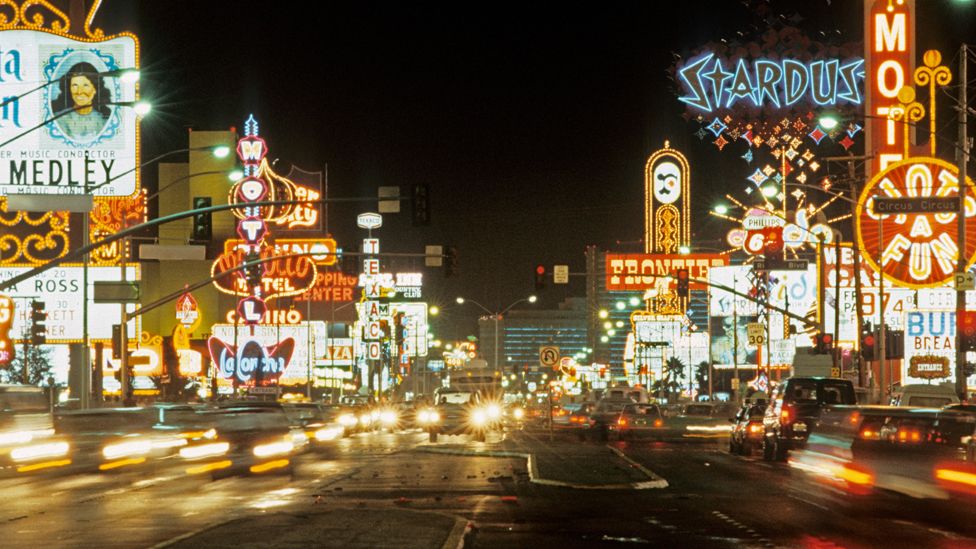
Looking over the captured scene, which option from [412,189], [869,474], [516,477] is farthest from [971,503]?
[412,189]

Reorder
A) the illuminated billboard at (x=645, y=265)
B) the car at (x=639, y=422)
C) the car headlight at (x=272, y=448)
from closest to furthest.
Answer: the car headlight at (x=272, y=448) < the car at (x=639, y=422) < the illuminated billboard at (x=645, y=265)

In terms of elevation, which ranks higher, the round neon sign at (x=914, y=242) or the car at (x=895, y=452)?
the round neon sign at (x=914, y=242)

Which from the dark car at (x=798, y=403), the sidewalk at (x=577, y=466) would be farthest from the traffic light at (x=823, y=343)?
the dark car at (x=798, y=403)

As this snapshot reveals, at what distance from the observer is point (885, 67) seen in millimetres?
63906

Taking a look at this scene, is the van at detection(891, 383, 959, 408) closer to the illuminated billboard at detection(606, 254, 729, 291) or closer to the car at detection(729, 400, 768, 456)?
the car at detection(729, 400, 768, 456)

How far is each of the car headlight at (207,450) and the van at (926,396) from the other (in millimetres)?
18206

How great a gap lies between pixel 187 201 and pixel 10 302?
65.5m

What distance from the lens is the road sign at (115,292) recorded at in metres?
41.3

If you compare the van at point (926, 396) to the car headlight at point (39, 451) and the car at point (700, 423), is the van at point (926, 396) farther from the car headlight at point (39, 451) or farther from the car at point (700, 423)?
the car headlight at point (39, 451)

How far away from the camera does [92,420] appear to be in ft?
104

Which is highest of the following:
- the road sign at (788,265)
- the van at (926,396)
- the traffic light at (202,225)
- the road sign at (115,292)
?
the traffic light at (202,225)

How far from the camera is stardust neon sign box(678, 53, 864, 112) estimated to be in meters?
80.5

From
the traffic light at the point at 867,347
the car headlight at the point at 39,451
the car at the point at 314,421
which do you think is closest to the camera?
the car headlight at the point at 39,451

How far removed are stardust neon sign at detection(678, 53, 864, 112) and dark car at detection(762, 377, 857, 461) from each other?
4824cm
